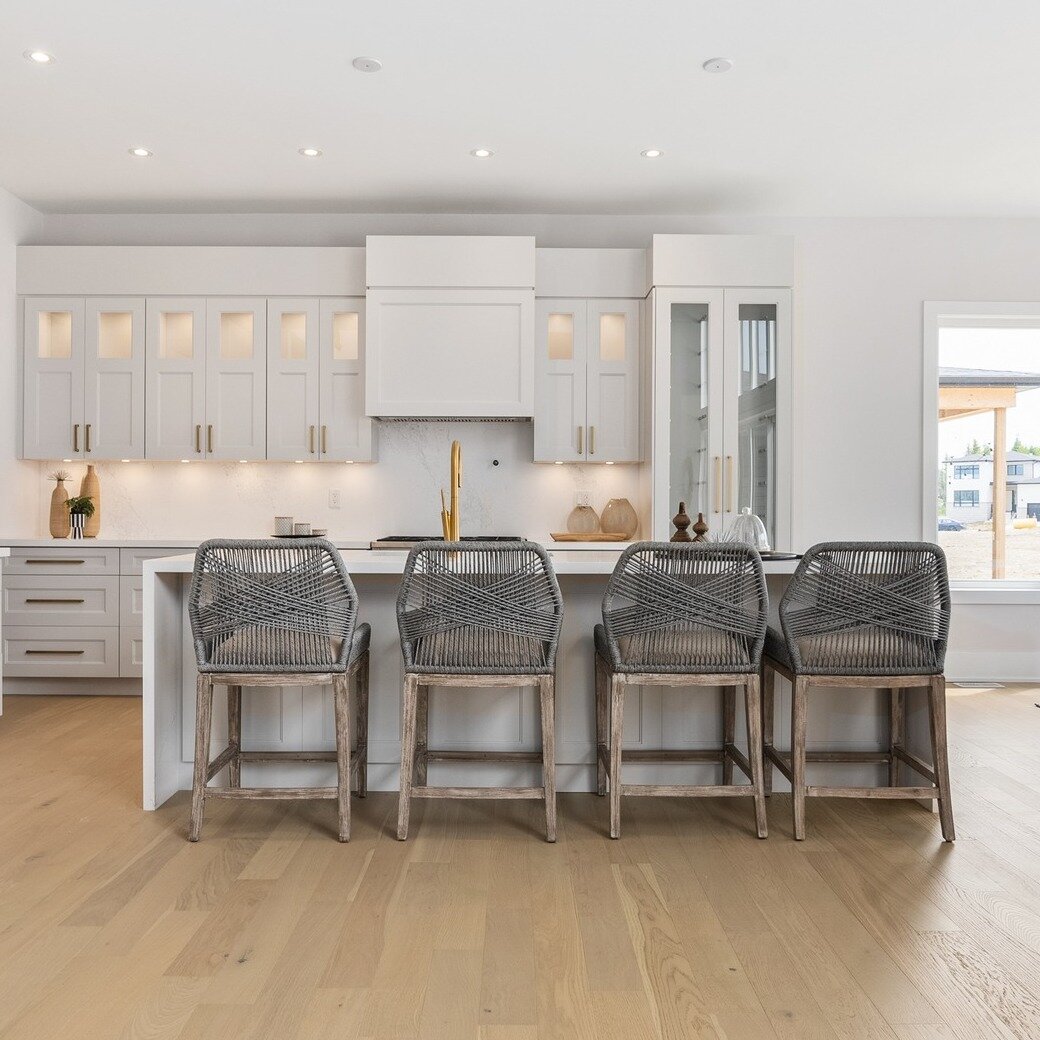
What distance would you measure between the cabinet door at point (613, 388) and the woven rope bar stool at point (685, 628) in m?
2.28

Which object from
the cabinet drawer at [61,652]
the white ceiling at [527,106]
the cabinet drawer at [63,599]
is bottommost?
the cabinet drawer at [61,652]

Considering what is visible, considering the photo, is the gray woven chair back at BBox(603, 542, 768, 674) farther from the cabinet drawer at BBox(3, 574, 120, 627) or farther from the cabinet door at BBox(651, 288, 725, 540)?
the cabinet drawer at BBox(3, 574, 120, 627)

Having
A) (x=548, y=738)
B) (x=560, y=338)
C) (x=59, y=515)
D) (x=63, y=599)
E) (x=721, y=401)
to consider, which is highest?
(x=560, y=338)

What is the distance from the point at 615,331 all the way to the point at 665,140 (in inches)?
42.9

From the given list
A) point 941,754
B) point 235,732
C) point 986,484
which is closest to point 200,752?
point 235,732

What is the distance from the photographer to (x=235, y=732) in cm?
284

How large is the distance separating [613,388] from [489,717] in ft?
7.86

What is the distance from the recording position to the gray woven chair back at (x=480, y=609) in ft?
7.96

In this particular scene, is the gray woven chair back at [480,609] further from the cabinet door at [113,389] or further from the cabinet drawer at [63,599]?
the cabinet door at [113,389]

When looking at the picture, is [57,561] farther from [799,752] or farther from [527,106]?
[799,752]

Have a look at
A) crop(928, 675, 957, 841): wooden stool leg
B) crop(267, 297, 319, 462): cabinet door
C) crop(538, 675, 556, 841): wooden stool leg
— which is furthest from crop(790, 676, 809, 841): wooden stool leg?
crop(267, 297, 319, 462): cabinet door

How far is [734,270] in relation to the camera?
451cm

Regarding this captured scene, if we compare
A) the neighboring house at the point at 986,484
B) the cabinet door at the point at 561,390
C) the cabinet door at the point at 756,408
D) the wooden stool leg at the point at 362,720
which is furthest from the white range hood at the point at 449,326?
the neighboring house at the point at 986,484

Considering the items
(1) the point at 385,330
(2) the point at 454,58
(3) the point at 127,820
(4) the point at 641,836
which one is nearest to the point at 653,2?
(2) the point at 454,58
